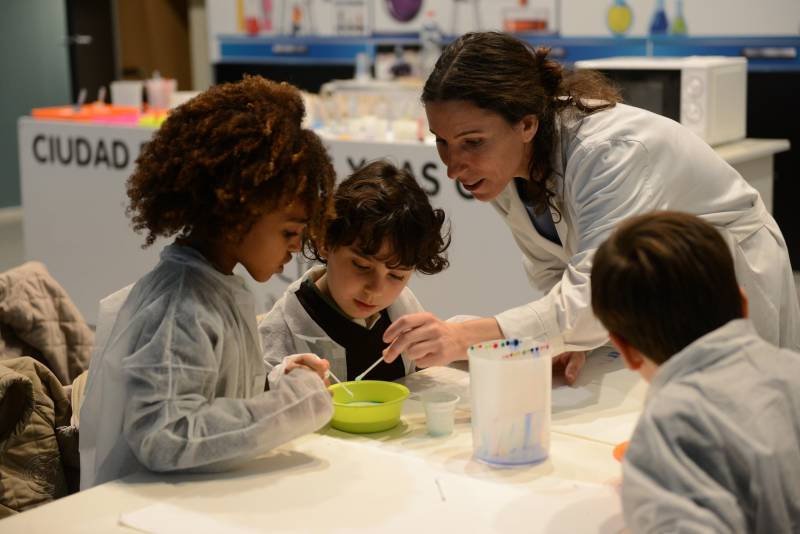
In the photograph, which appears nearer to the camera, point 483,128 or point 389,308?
point 483,128

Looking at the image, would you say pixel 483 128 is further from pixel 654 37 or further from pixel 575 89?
pixel 654 37

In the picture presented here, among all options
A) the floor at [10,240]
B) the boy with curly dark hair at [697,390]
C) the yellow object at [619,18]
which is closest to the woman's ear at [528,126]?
the boy with curly dark hair at [697,390]

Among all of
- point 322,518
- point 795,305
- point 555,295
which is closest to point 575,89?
point 555,295

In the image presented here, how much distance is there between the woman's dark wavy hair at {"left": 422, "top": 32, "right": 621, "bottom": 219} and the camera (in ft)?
6.29

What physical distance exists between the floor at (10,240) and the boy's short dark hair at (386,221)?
3962 millimetres

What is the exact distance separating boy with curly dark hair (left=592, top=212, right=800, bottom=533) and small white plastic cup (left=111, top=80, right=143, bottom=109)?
14.5 feet

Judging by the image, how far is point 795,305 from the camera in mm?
2109

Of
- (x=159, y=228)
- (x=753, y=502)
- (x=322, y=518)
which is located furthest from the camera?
(x=159, y=228)

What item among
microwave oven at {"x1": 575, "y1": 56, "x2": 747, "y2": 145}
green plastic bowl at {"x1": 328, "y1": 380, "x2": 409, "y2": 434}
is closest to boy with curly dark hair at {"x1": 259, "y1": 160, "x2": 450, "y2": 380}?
green plastic bowl at {"x1": 328, "y1": 380, "x2": 409, "y2": 434}

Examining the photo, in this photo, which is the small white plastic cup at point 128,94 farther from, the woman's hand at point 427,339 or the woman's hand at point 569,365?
the woman's hand at point 427,339

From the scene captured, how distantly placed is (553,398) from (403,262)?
14.4 inches

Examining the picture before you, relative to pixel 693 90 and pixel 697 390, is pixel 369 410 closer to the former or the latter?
pixel 697 390

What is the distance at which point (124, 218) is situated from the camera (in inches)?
187

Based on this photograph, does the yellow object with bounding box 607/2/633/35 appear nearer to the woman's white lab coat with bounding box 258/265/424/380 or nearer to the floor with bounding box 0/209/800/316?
the floor with bounding box 0/209/800/316
